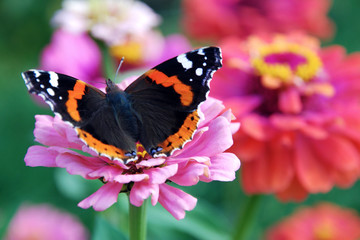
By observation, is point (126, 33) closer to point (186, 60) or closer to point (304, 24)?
point (186, 60)

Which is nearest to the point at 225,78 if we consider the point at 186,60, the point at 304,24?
the point at 186,60

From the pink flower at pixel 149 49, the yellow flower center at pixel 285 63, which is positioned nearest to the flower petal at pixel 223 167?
the yellow flower center at pixel 285 63

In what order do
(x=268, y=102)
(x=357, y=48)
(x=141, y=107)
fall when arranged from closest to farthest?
1. (x=141, y=107)
2. (x=268, y=102)
3. (x=357, y=48)

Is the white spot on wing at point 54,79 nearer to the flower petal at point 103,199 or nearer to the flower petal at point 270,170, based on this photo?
the flower petal at point 103,199

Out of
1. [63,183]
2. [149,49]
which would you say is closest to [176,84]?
[63,183]

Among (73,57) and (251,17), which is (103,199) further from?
(251,17)
